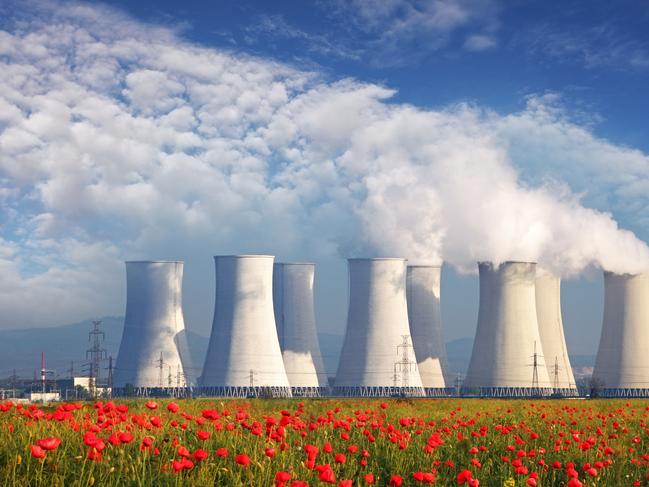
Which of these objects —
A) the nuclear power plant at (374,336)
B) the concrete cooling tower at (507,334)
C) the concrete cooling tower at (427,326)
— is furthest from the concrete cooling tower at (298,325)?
the concrete cooling tower at (507,334)

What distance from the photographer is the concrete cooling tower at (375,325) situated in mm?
41500

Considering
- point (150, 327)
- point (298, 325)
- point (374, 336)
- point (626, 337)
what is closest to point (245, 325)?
point (374, 336)

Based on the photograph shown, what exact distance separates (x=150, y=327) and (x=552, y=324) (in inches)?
852

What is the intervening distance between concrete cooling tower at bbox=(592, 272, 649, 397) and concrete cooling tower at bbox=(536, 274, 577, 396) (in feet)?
19.3

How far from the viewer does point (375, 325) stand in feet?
138

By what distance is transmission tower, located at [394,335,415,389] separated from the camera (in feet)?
140

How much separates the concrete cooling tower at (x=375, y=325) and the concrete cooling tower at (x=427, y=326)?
7.36 metres

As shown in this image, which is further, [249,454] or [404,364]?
[404,364]

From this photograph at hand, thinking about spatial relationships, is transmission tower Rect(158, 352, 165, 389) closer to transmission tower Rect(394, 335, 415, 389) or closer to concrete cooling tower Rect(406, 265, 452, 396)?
transmission tower Rect(394, 335, 415, 389)

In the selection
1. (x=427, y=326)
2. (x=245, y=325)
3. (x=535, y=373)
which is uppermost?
(x=427, y=326)

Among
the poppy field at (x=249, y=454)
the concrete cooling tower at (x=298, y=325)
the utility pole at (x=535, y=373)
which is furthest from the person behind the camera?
the concrete cooling tower at (x=298, y=325)

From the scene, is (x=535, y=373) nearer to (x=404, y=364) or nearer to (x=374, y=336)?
(x=404, y=364)

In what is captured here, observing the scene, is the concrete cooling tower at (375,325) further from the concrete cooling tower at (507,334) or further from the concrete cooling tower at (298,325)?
the concrete cooling tower at (298,325)

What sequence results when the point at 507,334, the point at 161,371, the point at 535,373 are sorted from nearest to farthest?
1. the point at 507,334
2. the point at 535,373
3. the point at 161,371
